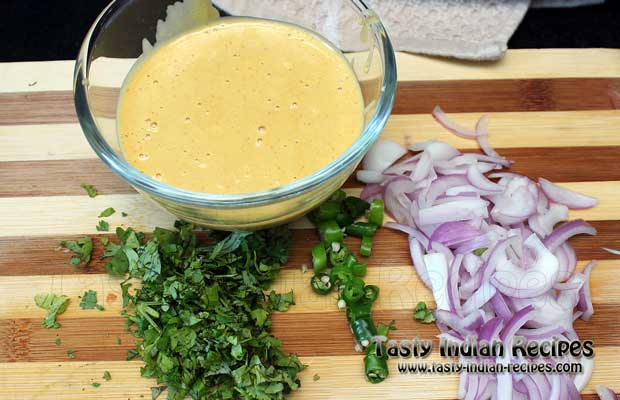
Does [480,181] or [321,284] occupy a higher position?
[480,181]

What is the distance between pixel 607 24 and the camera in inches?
136

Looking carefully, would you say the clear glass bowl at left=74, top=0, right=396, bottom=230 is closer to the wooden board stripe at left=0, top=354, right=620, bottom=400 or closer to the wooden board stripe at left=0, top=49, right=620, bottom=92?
the wooden board stripe at left=0, top=49, right=620, bottom=92

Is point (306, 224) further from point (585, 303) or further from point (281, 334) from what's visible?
point (585, 303)

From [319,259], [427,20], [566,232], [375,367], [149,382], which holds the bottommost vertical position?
[149,382]

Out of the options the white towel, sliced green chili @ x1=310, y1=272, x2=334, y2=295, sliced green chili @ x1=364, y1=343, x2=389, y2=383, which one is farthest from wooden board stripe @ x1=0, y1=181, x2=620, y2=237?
the white towel

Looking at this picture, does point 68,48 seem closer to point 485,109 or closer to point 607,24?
point 485,109

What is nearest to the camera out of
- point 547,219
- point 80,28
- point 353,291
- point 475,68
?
point 353,291

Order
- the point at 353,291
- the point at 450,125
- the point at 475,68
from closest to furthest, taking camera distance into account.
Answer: the point at 353,291, the point at 450,125, the point at 475,68

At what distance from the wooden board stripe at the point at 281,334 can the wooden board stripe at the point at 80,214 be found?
1.09 ft

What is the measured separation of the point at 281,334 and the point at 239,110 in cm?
73

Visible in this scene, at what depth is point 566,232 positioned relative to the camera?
2.44m

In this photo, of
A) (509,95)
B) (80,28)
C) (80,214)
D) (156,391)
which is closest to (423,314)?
(156,391)

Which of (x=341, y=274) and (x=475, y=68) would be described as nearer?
(x=341, y=274)

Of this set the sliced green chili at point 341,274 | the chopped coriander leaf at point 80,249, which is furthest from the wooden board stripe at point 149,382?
the chopped coriander leaf at point 80,249
